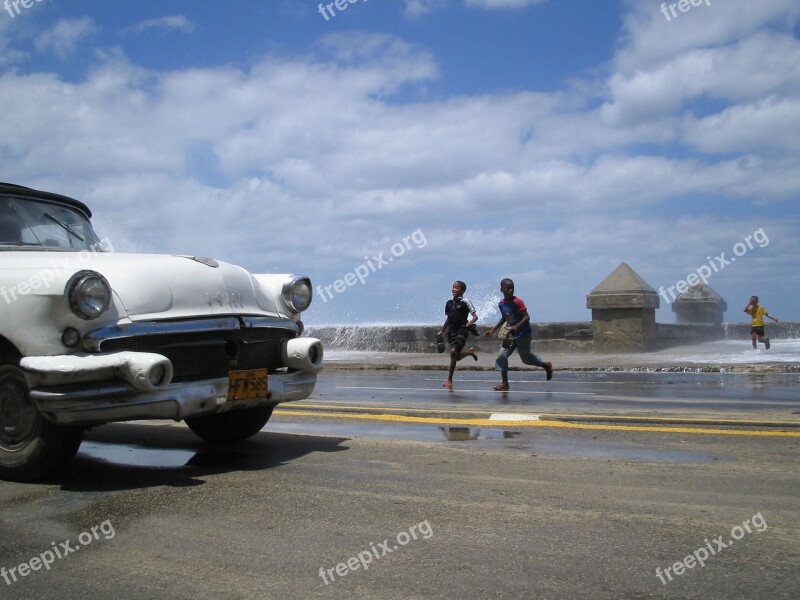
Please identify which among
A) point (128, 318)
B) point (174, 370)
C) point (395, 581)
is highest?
point (128, 318)

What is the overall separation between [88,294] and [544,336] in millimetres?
18101

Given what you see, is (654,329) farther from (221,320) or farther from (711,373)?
(221,320)

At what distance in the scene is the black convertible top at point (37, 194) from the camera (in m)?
5.98

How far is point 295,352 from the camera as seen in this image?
5.96 metres

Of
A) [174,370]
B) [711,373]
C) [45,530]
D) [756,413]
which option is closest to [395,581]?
[45,530]

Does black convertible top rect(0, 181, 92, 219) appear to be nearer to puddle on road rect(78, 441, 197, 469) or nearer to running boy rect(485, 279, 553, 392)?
puddle on road rect(78, 441, 197, 469)

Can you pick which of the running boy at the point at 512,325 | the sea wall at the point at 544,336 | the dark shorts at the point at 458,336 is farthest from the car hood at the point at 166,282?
the sea wall at the point at 544,336

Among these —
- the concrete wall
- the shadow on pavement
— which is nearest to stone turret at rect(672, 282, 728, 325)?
the concrete wall

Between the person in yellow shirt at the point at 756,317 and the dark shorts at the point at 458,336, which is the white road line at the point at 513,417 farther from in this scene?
the person in yellow shirt at the point at 756,317

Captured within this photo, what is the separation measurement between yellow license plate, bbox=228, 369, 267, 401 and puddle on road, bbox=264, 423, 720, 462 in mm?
1525

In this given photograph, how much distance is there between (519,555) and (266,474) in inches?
87.7

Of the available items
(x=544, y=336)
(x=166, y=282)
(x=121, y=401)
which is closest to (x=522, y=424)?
(x=166, y=282)

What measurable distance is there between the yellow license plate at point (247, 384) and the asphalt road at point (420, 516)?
51cm

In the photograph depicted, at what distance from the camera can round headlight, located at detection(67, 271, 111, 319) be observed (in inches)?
188
